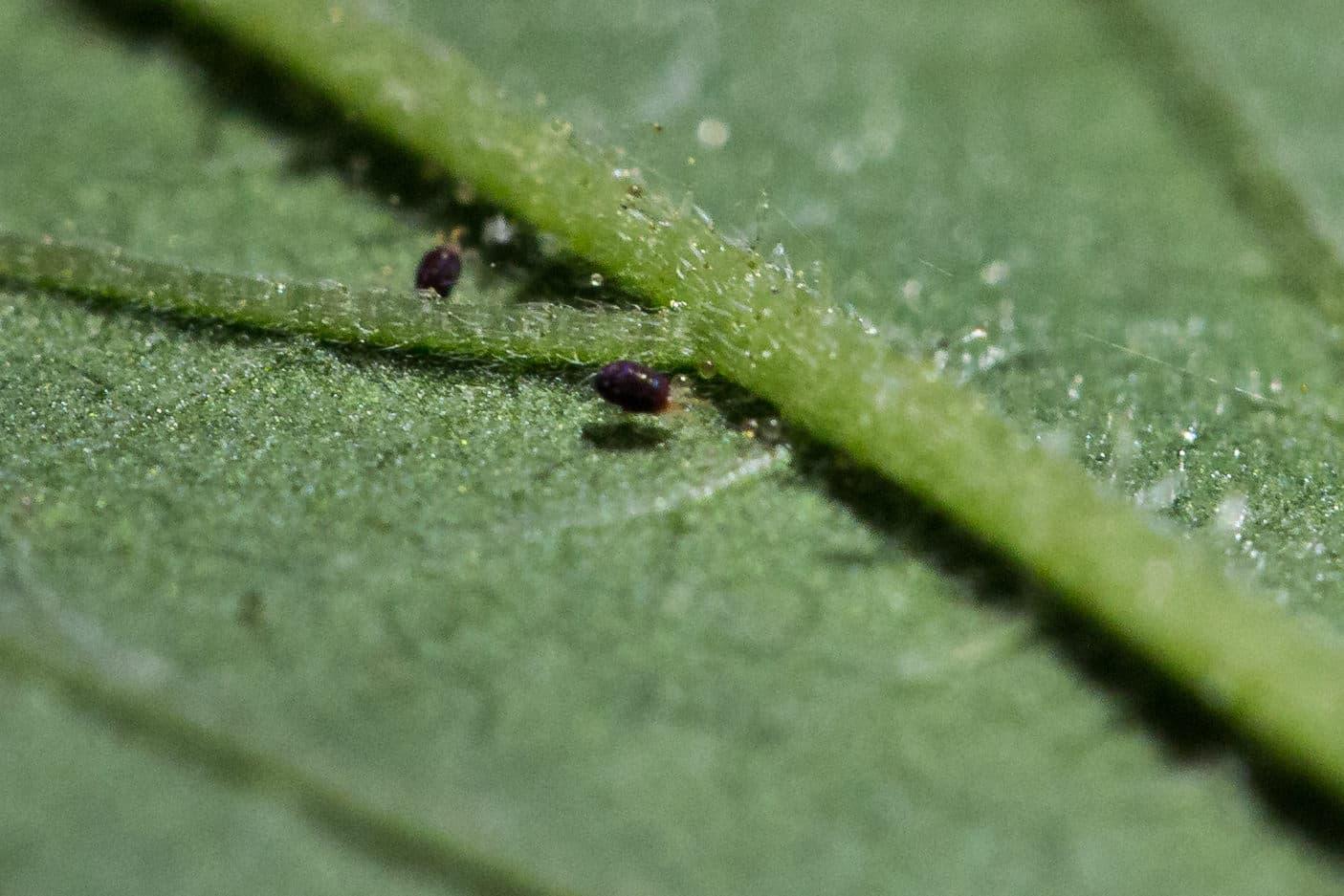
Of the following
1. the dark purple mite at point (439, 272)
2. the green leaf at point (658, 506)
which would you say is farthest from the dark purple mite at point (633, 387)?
the dark purple mite at point (439, 272)

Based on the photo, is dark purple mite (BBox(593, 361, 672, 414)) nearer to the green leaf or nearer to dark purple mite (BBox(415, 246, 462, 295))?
the green leaf

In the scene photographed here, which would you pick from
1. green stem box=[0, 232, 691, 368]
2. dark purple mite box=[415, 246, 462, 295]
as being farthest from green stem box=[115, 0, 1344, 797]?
dark purple mite box=[415, 246, 462, 295]

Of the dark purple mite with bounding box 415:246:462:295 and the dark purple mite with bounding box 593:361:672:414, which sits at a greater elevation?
the dark purple mite with bounding box 593:361:672:414

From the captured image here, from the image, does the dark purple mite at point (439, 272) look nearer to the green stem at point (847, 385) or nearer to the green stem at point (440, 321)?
the green stem at point (440, 321)

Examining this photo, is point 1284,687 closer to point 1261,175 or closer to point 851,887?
point 851,887

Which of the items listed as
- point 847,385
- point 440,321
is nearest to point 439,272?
point 440,321

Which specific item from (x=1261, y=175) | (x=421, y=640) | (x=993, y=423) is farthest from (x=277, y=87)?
(x=1261, y=175)
